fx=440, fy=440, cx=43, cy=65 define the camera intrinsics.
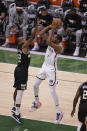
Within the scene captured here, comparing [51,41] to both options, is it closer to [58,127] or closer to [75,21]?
[58,127]

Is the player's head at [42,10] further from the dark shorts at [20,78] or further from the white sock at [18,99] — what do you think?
the white sock at [18,99]

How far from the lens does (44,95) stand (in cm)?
1211

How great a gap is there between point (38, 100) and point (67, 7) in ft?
23.7

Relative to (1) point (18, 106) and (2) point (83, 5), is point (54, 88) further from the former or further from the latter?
(2) point (83, 5)

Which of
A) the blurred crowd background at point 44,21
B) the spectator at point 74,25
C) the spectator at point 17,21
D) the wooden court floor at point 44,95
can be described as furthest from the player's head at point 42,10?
the wooden court floor at point 44,95

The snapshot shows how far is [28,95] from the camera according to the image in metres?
12.1

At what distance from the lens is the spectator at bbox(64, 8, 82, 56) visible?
16405 millimetres

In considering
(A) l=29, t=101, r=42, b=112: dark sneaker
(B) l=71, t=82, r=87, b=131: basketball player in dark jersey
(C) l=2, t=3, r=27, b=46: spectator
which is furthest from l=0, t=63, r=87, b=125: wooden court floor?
(C) l=2, t=3, r=27, b=46: spectator

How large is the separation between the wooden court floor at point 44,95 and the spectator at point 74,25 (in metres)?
2.67

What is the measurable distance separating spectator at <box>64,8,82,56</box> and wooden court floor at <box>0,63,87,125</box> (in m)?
2.67

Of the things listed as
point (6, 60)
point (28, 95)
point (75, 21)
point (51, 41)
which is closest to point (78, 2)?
point (75, 21)

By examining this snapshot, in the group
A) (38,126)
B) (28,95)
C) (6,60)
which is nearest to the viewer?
(38,126)

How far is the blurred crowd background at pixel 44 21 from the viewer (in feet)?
54.2

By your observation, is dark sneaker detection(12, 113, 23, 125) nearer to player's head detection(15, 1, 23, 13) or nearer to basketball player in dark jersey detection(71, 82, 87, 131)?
basketball player in dark jersey detection(71, 82, 87, 131)
